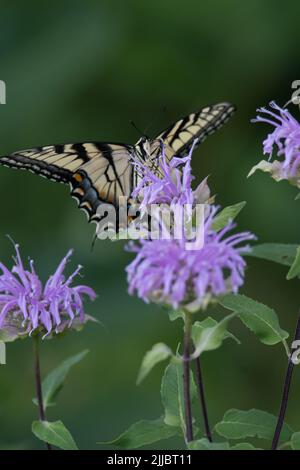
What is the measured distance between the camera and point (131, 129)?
2.71 m

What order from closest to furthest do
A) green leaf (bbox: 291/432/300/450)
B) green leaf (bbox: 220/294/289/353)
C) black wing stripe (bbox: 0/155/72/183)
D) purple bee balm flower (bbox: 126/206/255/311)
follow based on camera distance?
purple bee balm flower (bbox: 126/206/255/311)
green leaf (bbox: 291/432/300/450)
green leaf (bbox: 220/294/289/353)
black wing stripe (bbox: 0/155/72/183)

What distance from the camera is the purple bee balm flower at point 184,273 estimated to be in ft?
3.19

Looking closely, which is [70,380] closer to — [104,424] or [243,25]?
[104,424]

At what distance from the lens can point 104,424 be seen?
235 centimetres

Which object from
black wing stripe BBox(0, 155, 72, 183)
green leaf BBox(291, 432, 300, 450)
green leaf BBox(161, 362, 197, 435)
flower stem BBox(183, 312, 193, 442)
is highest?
black wing stripe BBox(0, 155, 72, 183)

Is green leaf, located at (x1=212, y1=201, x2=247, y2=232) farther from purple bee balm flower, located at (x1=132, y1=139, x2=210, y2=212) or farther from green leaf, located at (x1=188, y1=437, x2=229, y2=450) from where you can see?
green leaf, located at (x1=188, y1=437, x2=229, y2=450)

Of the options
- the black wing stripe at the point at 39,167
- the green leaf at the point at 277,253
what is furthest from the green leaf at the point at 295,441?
the black wing stripe at the point at 39,167

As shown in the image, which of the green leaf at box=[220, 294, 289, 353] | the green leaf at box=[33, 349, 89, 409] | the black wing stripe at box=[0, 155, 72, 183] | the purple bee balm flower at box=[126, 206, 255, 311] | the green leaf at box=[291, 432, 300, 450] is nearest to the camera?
the purple bee balm flower at box=[126, 206, 255, 311]

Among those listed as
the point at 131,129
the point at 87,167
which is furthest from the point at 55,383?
the point at 131,129

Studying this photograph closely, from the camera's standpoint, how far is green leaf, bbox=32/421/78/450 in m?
1.21

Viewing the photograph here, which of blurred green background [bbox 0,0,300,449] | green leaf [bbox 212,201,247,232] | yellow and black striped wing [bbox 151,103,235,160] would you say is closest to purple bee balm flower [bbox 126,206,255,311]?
green leaf [bbox 212,201,247,232]

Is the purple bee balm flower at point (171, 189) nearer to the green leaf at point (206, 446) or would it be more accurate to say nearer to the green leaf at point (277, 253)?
the green leaf at point (277, 253)

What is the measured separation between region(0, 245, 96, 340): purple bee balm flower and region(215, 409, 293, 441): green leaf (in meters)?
0.33
